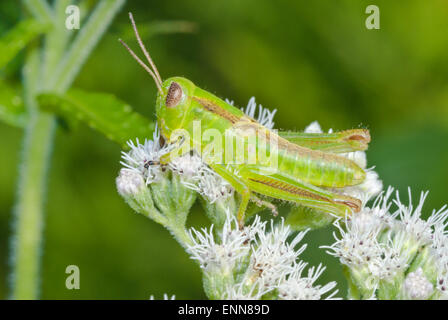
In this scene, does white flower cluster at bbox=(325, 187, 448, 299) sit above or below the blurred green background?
below

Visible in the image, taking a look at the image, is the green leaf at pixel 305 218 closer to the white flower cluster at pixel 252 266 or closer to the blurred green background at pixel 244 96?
the white flower cluster at pixel 252 266

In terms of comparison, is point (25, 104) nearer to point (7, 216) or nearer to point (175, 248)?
point (7, 216)

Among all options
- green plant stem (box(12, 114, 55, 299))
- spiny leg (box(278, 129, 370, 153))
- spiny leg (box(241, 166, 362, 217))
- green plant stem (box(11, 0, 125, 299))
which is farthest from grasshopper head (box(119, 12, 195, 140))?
green plant stem (box(12, 114, 55, 299))

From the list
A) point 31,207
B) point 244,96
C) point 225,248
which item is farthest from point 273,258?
point 244,96

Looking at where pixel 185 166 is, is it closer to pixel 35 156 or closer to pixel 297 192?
pixel 297 192

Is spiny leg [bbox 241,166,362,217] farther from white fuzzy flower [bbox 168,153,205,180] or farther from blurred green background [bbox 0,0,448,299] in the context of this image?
blurred green background [bbox 0,0,448,299]

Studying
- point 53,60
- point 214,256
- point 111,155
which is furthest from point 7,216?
point 214,256

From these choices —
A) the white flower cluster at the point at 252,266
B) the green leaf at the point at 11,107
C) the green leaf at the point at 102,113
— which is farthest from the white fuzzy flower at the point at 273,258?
the green leaf at the point at 11,107
